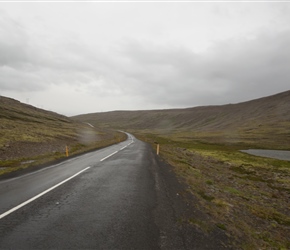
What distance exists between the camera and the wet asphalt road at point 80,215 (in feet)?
18.6

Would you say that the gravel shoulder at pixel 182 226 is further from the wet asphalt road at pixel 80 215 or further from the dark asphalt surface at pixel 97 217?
the wet asphalt road at pixel 80 215

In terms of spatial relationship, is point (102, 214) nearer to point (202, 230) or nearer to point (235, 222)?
point (202, 230)

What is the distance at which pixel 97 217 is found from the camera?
7277 mm

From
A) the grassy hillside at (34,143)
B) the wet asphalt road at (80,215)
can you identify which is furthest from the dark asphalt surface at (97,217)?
the grassy hillside at (34,143)

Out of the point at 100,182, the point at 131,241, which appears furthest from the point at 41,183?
the point at 131,241

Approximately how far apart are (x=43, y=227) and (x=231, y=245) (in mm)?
5041

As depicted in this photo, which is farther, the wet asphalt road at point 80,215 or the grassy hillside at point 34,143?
the grassy hillside at point 34,143

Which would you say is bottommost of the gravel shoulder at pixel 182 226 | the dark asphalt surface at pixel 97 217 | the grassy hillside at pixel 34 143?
the gravel shoulder at pixel 182 226

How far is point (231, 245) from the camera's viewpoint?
6105 mm

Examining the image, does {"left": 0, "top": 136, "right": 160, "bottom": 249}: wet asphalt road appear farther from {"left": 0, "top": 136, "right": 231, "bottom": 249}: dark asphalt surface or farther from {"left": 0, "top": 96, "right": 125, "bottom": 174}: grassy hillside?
{"left": 0, "top": 96, "right": 125, "bottom": 174}: grassy hillside

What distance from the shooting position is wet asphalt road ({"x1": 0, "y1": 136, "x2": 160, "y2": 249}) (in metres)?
5.68

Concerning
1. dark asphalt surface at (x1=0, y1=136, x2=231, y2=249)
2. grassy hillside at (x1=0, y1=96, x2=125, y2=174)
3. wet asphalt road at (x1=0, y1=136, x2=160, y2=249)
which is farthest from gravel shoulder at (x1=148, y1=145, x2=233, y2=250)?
grassy hillside at (x1=0, y1=96, x2=125, y2=174)

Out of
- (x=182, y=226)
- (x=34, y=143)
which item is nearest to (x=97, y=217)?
(x=182, y=226)

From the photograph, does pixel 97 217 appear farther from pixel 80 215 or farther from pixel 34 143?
pixel 34 143
